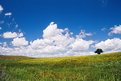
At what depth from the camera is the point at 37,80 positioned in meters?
16.5

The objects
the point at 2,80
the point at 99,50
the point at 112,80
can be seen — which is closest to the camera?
the point at 2,80

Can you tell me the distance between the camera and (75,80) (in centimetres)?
1630

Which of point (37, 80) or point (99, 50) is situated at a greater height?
point (99, 50)

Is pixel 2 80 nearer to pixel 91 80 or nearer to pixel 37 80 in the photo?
pixel 37 80

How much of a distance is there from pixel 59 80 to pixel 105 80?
2.91m

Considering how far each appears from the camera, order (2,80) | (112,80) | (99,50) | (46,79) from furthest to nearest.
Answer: (99,50) < (46,79) < (112,80) < (2,80)

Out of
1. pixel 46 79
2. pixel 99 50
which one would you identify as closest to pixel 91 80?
pixel 46 79

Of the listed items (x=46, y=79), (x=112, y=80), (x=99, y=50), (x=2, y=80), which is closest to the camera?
(x=2, y=80)

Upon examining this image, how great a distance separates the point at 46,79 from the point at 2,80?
12.1 ft

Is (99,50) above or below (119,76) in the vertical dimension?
above

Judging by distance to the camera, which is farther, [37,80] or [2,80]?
[37,80]

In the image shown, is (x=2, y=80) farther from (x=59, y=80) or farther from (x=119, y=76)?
(x=119, y=76)

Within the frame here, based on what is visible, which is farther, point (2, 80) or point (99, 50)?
point (99, 50)

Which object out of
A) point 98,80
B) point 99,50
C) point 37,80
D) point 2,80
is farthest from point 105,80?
point 99,50
